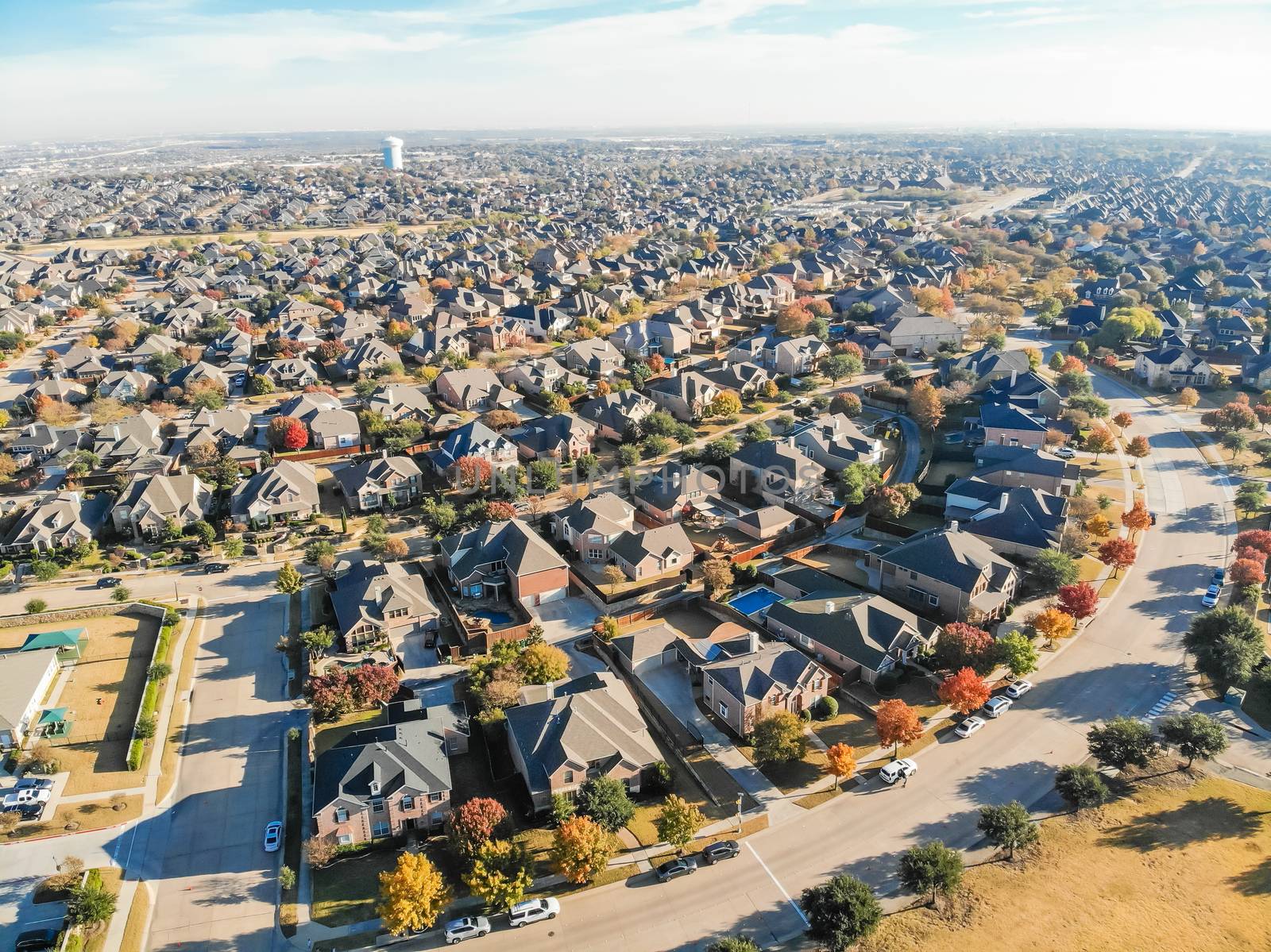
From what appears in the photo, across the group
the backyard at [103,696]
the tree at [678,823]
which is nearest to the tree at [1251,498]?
the tree at [678,823]

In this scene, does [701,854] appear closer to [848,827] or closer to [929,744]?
[848,827]

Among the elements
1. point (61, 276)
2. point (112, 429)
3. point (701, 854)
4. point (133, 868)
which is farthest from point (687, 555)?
point (61, 276)

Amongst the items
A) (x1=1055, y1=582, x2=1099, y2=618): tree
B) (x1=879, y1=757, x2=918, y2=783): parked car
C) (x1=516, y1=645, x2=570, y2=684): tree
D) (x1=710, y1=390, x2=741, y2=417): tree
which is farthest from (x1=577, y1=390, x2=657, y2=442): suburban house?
(x1=879, y1=757, x2=918, y2=783): parked car

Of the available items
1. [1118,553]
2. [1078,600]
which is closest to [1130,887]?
[1078,600]

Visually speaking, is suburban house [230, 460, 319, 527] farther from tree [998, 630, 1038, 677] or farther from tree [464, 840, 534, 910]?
tree [998, 630, 1038, 677]

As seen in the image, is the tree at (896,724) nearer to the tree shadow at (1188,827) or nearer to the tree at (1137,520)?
the tree shadow at (1188,827)

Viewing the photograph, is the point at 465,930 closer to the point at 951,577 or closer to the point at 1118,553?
Answer: the point at 951,577
